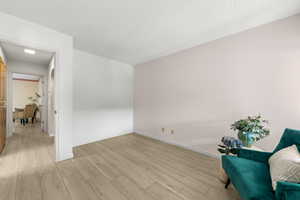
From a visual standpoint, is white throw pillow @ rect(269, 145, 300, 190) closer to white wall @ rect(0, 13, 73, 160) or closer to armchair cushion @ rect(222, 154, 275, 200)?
armchair cushion @ rect(222, 154, 275, 200)

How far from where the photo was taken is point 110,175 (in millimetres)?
1771

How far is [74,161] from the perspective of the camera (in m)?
2.14

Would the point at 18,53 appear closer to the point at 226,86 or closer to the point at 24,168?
the point at 24,168

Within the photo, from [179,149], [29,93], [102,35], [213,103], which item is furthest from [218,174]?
[29,93]

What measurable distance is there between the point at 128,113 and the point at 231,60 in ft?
10.6

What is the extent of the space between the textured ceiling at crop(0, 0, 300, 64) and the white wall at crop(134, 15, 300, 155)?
0.32 metres

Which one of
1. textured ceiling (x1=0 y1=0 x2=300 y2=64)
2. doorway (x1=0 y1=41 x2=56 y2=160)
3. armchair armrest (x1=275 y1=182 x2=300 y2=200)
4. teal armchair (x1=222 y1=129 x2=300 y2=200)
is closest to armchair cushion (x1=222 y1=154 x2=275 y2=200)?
teal armchair (x1=222 y1=129 x2=300 y2=200)

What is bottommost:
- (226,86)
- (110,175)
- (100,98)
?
(110,175)

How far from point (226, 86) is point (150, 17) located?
187 cm

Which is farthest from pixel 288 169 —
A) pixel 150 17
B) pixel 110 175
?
pixel 150 17

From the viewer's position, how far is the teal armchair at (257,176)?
0.80 metres

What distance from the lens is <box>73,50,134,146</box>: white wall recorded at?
2.90m

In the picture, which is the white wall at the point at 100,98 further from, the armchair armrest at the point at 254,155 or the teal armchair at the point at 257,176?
the armchair armrest at the point at 254,155

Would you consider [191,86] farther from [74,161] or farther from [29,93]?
[29,93]
